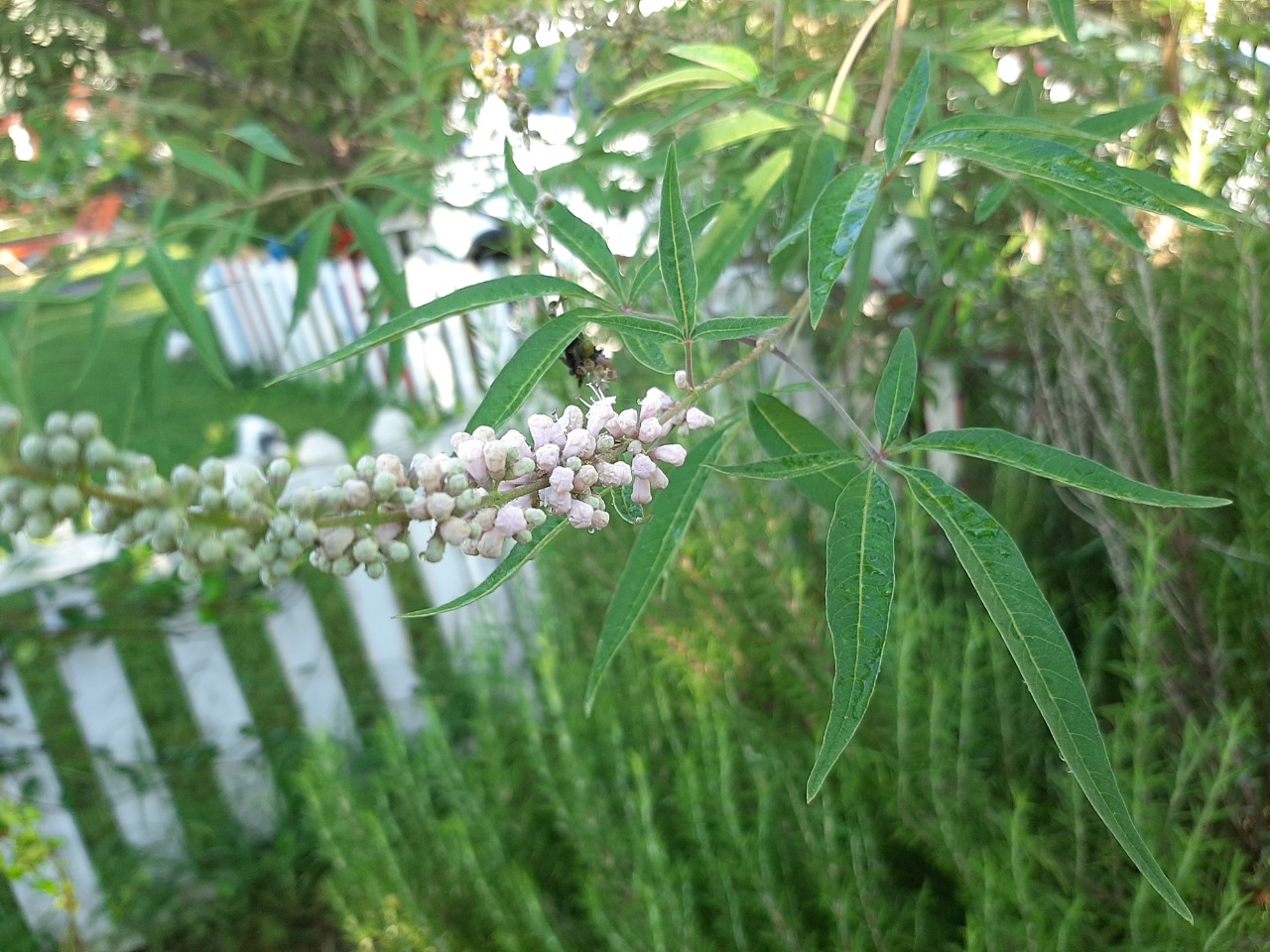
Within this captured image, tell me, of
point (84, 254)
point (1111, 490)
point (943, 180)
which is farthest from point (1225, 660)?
point (84, 254)

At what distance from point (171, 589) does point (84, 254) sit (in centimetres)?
118

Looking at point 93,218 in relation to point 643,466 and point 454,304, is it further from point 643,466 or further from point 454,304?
point 643,466

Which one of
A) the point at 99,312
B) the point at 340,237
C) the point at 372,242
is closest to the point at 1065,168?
the point at 372,242

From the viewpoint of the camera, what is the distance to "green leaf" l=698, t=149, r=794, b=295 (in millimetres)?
889

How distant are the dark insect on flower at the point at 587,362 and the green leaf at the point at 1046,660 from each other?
1.00ft

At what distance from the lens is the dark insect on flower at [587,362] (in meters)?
0.74

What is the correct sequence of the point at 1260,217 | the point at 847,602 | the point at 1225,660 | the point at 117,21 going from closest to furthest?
1. the point at 847,602
2. the point at 1225,660
3. the point at 1260,217
4. the point at 117,21

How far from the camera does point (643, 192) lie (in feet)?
4.85

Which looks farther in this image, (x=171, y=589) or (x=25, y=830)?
(x=171, y=589)

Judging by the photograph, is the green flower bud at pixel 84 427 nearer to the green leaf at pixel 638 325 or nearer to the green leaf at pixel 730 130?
the green leaf at pixel 638 325

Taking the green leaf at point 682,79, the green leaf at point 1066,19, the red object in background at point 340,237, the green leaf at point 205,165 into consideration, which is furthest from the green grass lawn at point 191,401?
the green leaf at point 1066,19

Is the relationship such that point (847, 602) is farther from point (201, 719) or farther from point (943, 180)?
point (201, 719)

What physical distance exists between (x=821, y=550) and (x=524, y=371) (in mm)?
1168

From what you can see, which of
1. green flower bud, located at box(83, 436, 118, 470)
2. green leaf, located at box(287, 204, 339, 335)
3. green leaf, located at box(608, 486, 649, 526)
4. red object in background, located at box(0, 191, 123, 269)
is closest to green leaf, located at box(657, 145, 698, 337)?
green leaf, located at box(608, 486, 649, 526)
